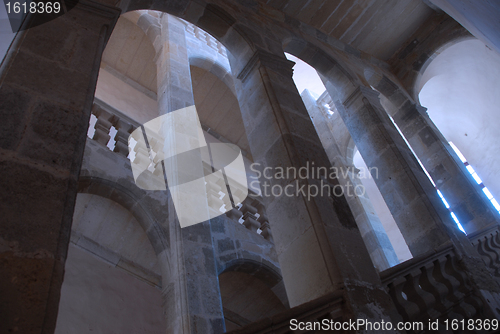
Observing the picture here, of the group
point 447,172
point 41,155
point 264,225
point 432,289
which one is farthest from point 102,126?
point 447,172

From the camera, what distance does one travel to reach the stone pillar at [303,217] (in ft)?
8.59

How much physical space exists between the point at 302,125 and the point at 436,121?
8.85 m

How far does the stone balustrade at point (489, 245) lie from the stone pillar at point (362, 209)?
2646 millimetres

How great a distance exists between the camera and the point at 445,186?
18.8ft

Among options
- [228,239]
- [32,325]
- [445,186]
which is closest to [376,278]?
[32,325]

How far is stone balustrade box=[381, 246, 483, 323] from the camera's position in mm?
3145

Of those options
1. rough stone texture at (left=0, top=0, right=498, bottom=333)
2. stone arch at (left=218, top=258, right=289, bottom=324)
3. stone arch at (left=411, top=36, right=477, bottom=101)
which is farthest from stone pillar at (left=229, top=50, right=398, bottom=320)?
stone arch at (left=411, top=36, right=477, bottom=101)

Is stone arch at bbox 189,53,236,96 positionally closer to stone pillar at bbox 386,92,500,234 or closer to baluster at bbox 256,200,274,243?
baluster at bbox 256,200,274,243

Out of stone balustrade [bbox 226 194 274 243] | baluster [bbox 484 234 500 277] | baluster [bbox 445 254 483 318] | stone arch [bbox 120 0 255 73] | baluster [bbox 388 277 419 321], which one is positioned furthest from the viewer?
stone balustrade [bbox 226 194 274 243]

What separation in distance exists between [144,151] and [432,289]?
4095 mm

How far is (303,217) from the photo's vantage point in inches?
115

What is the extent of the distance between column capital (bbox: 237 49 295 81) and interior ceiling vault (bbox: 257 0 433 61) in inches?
68.7

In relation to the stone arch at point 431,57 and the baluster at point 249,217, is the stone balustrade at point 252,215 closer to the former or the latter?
the baluster at point 249,217

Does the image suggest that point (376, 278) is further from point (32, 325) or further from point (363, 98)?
point (363, 98)
